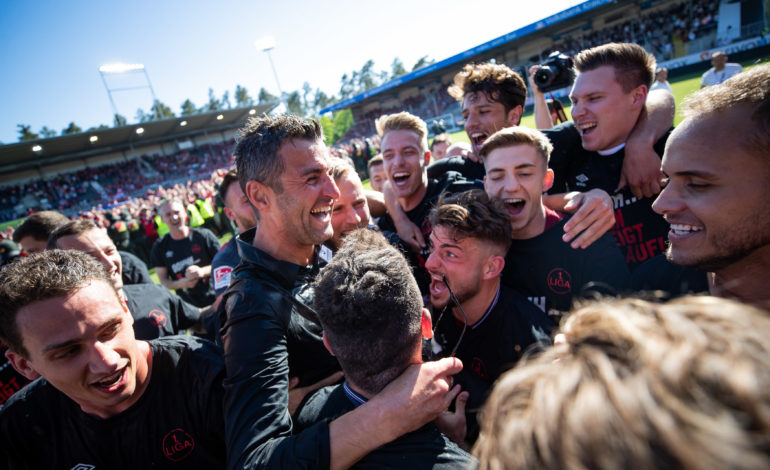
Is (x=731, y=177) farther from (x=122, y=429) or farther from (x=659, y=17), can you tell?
(x=659, y=17)

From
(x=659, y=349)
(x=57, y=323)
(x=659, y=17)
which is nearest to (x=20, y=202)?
(x=57, y=323)

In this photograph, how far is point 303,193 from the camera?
84.9 inches

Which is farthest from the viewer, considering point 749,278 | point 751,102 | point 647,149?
point 647,149

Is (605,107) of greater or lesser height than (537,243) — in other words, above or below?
above

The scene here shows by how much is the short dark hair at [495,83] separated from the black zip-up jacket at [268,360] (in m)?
2.67

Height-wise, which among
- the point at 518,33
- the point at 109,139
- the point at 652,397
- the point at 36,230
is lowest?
the point at 652,397

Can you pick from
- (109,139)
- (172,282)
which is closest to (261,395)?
(172,282)

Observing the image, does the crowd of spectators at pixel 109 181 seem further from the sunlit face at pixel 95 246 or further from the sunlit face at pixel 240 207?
the sunlit face at pixel 95 246

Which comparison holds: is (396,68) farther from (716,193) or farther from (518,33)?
(716,193)

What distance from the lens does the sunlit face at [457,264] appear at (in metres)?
2.30

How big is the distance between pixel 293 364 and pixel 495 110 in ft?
10.2

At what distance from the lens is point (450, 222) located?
2.35 metres

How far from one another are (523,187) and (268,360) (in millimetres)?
2112

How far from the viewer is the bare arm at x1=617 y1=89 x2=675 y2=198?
2492 millimetres
